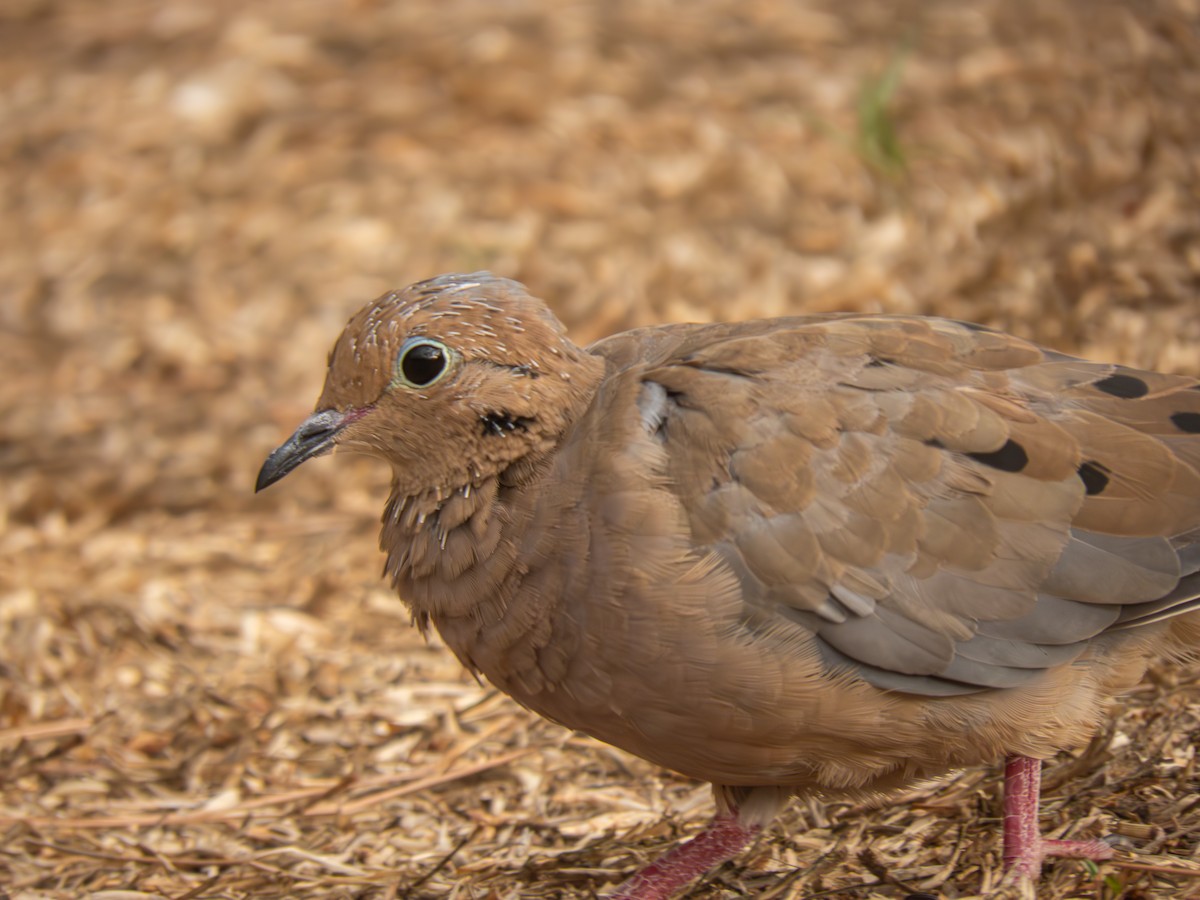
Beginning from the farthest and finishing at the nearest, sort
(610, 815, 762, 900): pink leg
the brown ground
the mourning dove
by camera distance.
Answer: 1. the brown ground
2. (610, 815, 762, 900): pink leg
3. the mourning dove

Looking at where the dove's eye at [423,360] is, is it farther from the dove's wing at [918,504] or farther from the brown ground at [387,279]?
the brown ground at [387,279]

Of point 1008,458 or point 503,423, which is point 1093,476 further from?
point 503,423

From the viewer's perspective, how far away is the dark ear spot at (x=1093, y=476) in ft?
10.3

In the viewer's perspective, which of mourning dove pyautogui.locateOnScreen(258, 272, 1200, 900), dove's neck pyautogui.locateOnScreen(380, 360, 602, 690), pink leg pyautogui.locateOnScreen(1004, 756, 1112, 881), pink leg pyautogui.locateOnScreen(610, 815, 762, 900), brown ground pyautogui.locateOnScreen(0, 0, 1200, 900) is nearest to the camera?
mourning dove pyautogui.locateOnScreen(258, 272, 1200, 900)

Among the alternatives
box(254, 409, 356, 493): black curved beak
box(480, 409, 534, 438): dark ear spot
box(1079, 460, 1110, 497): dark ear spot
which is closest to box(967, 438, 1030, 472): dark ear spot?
box(1079, 460, 1110, 497): dark ear spot

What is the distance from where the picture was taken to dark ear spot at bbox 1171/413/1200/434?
10.8 ft

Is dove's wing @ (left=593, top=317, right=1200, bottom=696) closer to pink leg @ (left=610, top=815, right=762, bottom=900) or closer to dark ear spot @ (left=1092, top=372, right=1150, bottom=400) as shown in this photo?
dark ear spot @ (left=1092, top=372, right=1150, bottom=400)

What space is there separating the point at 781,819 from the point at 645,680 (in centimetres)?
109

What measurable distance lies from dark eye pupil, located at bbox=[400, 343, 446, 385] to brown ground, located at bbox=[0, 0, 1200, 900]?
130cm

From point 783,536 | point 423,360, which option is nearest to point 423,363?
point 423,360

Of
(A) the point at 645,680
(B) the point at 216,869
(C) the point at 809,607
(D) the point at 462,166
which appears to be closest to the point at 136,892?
(B) the point at 216,869

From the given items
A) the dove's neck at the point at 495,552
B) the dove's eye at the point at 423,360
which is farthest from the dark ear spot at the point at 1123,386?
the dove's eye at the point at 423,360

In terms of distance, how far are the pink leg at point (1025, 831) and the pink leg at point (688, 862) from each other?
22.4 inches

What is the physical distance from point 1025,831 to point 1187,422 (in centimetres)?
101
